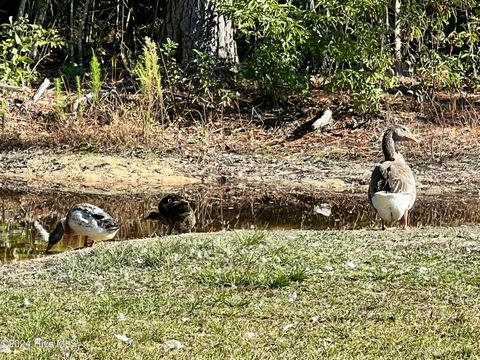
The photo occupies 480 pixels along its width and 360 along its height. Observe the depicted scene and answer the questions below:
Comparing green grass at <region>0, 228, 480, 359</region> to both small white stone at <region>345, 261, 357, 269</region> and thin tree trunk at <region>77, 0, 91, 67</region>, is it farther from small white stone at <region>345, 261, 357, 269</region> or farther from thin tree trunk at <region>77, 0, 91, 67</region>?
thin tree trunk at <region>77, 0, 91, 67</region>

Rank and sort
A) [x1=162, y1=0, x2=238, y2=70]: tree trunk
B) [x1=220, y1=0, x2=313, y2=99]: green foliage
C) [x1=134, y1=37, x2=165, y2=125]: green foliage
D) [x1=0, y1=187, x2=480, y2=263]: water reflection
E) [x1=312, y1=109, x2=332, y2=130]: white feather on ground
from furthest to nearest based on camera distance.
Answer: [x1=162, y1=0, x2=238, y2=70]: tree trunk
[x1=312, y1=109, x2=332, y2=130]: white feather on ground
[x1=220, y1=0, x2=313, y2=99]: green foliage
[x1=134, y1=37, x2=165, y2=125]: green foliage
[x1=0, y1=187, x2=480, y2=263]: water reflection

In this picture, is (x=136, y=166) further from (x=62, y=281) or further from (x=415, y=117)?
(x=62, y=281)

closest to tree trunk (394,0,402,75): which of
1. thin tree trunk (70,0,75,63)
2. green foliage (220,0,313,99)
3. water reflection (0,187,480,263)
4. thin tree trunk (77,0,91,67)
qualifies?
green foliage (220,0,313,99)

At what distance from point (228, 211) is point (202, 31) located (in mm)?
8237

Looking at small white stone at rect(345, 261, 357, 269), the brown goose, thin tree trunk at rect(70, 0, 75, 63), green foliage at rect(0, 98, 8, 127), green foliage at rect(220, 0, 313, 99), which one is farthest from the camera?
thin tree trunk at rect(70, 0, 75, 63)

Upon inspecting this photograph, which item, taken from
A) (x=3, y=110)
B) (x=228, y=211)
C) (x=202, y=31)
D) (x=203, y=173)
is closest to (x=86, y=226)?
(x=228, y=211)

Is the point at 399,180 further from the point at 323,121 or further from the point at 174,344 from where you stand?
the point at 323,121

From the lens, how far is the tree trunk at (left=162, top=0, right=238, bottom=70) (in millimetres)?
21516

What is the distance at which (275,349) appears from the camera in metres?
6.50

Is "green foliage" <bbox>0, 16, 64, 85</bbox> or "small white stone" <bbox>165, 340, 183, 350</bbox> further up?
"small white stone" <bbox>165, 340, 183, 350</bbox>

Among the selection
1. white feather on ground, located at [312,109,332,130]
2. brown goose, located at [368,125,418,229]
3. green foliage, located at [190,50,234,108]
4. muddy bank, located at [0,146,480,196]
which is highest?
brown goose, located at [368,125,418,229]

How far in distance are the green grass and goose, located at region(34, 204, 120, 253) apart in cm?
164

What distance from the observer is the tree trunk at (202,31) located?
70.6 feet

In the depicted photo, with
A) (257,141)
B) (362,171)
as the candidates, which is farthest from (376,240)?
(257,141)
